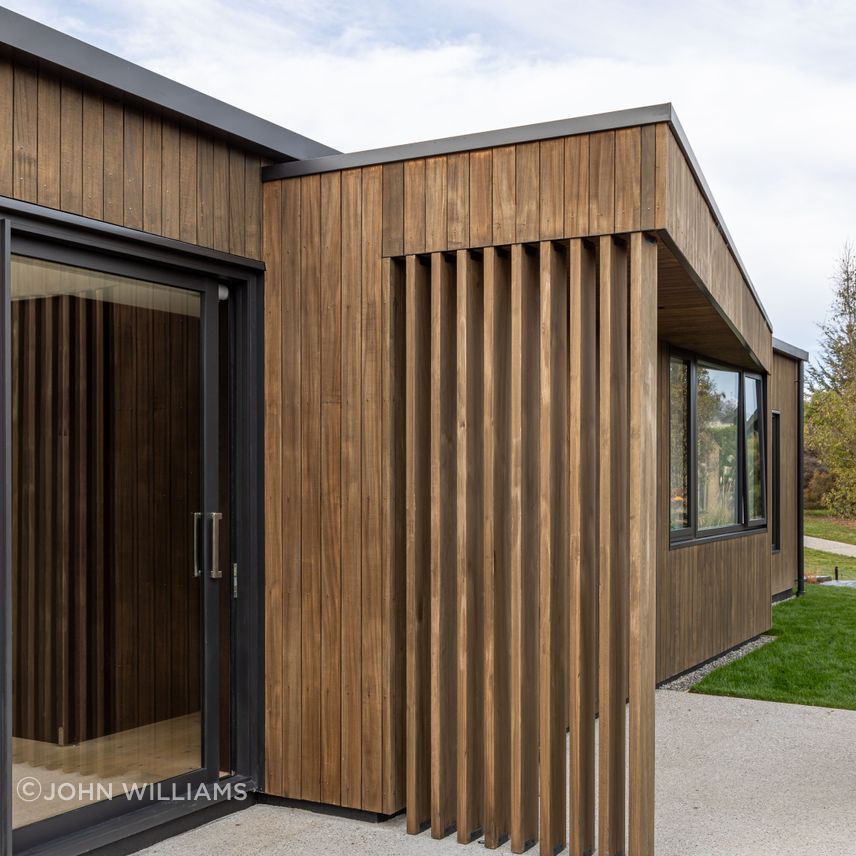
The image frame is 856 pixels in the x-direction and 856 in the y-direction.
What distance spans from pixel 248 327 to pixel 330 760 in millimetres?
A: 1788

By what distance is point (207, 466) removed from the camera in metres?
3.89

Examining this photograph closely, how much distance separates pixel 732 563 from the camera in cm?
752

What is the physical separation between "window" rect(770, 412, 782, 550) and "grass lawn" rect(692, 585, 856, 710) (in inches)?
41.1

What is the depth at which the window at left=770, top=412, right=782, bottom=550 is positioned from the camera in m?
9.95

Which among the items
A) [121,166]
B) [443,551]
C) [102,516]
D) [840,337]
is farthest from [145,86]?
[840,337]

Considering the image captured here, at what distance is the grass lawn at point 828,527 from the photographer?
715 inches

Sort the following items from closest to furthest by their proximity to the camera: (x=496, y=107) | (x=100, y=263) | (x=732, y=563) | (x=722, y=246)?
(x=100, y=263), (x=722, y=246), (x=732, y=563), (x=496, y=107)

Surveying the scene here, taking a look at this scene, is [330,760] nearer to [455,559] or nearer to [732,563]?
[455,559]

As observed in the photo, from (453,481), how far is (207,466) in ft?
3.20

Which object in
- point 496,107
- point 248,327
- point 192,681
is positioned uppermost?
point 496,107


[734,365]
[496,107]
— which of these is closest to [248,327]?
[734,365]

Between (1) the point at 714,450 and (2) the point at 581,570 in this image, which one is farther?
(1) the point at 714,450

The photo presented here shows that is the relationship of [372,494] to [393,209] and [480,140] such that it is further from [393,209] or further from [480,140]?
[480,140]

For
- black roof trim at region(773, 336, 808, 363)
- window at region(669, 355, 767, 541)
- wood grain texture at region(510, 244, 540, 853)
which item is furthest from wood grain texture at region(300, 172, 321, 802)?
black roof trim at region(773, 336, 808, 363)
